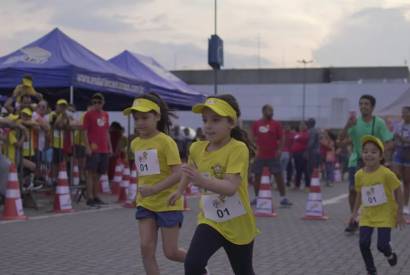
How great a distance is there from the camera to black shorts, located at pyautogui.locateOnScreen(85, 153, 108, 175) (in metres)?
13.4

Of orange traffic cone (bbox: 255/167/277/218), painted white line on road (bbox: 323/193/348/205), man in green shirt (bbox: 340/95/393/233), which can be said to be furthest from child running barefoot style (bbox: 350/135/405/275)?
painted white line on road (bbox: 323/193/348/205)

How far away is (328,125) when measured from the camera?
5625 cm

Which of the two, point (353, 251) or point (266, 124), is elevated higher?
point (266, 124)

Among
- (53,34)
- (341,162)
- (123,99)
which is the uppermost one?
(53,34)

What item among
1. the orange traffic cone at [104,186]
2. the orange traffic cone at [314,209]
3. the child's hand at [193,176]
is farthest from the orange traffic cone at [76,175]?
the child's hand at [193,176]

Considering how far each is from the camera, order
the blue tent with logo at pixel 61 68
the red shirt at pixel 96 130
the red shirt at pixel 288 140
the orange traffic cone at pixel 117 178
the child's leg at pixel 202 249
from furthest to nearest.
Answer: the red shirt at pixel 288 140 < the orange traffic cone at pixel 117 178 < the blue tent with logo at pixel 61 68 < the red shirt at pixel 96 130 < the child's leg at pixel 202 249

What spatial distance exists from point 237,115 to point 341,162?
81.7ft

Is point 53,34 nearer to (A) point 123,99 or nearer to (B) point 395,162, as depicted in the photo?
(A) point 123,99

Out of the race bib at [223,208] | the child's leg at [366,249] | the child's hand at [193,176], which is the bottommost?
the child's leg at [366,249]

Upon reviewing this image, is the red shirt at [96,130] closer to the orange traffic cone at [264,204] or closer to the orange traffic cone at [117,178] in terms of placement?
the orange traffic cone at [264,204]

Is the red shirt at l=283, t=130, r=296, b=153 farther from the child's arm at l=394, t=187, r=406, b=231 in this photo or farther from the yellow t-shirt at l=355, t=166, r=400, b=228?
the child's arm at l=394, t=187, r=406, b=231

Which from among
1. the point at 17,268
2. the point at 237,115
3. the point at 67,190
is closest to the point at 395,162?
the point at 67,190

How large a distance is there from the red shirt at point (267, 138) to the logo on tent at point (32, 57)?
4.90 meters

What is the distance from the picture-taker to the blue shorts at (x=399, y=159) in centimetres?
1223
